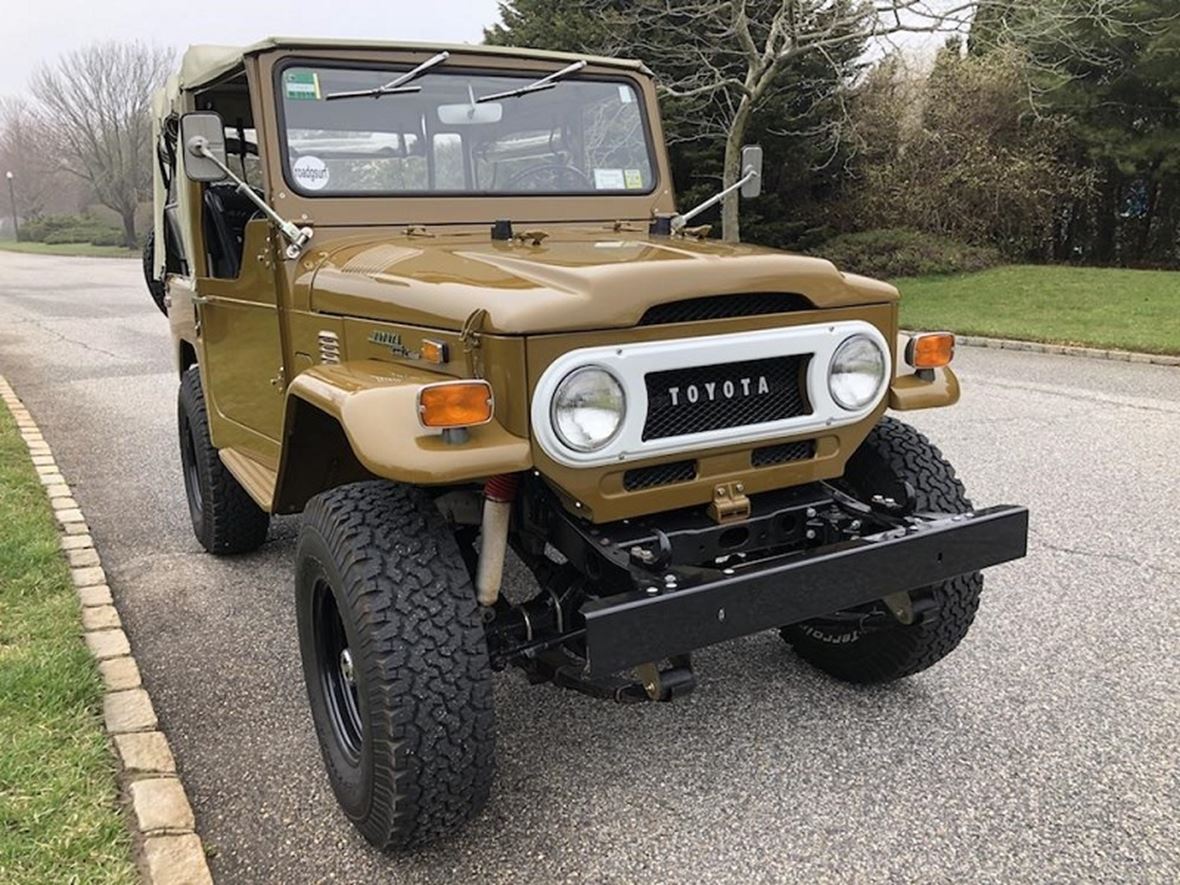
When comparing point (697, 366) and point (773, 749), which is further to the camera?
point (773, 749)

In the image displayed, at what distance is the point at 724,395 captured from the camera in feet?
8.53

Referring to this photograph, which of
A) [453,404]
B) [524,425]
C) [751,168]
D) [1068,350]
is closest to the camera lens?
[453,404]

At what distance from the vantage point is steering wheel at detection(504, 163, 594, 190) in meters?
3.71

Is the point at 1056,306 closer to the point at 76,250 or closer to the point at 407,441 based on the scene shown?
the point at 407,441

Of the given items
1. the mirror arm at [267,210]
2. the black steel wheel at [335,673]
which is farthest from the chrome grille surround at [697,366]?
the mirror arm at [267,210]

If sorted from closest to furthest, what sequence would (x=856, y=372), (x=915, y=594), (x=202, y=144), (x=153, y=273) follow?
(x=856, y=372) < (x=915, y=594) < (x=202, y=144) < (x=153, y=273)

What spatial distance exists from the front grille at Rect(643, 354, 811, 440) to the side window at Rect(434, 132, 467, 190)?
1.51 m

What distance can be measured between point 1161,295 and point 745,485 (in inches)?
553

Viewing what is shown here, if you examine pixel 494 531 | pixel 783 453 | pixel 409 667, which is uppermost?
pixel 783 453

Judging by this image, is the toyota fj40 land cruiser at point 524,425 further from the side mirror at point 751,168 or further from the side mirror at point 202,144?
the side mirror at point 751,168

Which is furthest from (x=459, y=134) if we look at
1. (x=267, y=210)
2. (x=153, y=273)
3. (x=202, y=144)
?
(x=153, y=273)

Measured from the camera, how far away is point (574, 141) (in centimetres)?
383

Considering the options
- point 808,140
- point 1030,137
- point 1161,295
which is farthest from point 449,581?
point 1030,137

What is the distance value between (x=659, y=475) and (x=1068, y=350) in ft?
31.2
